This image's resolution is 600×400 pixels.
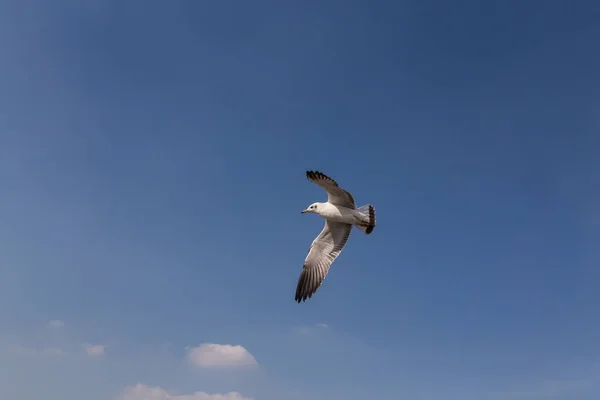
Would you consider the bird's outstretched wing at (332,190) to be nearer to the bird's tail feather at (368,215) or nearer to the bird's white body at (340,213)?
the bird's white body at (340,213)

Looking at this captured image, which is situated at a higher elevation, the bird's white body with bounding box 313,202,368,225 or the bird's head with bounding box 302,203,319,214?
the bird's head with bounding box 302,203,319,214

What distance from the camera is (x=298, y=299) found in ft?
72.0

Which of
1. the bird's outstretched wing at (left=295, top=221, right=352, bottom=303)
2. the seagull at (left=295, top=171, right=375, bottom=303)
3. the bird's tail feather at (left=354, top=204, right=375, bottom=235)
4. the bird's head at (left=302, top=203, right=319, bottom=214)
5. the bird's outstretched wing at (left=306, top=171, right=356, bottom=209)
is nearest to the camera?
the bird's outstretched wing at (left=306, top=171, right=356, bottom=209)

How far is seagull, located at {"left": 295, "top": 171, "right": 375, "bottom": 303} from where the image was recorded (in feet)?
67.2

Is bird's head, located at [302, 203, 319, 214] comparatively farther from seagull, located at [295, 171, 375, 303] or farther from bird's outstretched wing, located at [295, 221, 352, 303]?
bird's outstretched wing, located at [295, 221, 352, 303]

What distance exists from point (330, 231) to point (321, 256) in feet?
4.00

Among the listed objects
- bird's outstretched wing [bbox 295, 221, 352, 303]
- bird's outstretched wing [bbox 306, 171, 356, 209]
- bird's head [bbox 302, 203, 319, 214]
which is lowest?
bird's outstretched wing [bbox 295, 221, 352, 303]

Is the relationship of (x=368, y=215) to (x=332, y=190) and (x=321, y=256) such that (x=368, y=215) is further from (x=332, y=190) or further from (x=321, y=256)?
(x=321, y=256)

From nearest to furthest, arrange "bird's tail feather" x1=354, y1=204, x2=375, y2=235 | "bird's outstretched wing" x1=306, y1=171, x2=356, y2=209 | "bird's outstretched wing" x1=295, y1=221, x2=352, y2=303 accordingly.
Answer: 1. "bird's outstretched wing" x1=306, y1=171, x2=356, y2=209
2. "bird's tail feather" x1=354, y1=204, x2=375, y2=235
3. "bird's outstretched wing" x1=295, y1=221, x2=352, y2=303

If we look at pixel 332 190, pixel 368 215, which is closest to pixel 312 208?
pixel 332 190

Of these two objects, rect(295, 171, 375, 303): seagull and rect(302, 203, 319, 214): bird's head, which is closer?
rect(295, 171, 375, 303): seagull

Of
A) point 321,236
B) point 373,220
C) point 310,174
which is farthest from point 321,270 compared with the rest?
point 310,174

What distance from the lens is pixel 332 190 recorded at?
1958 cm

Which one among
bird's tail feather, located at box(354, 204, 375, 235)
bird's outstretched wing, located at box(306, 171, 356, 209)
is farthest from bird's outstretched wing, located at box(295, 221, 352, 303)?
bird's outstretched wing, located at box(306, 171, 356, 209)
